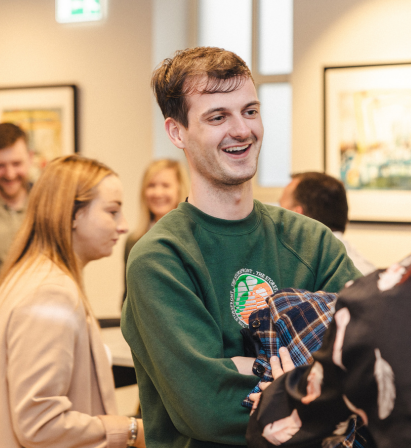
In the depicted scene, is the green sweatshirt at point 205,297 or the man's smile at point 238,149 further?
the man's smile at point 238,149

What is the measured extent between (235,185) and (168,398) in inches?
19.7

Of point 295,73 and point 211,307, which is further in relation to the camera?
point 295,73

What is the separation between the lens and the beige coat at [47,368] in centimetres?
158

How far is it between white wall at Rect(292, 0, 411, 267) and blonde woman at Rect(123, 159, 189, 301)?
0.86 metres

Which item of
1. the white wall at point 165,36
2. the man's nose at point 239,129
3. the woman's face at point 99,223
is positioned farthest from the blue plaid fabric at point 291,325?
the white wall at point 165,36

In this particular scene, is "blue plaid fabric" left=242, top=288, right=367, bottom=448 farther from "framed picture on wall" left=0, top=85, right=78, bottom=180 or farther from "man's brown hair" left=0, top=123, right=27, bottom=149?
"framed picture on wall" left=0, top=85, right=78, bottom=180

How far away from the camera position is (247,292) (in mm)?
1246

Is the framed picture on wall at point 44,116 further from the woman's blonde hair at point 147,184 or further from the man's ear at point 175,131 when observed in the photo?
the man's ear at point 175,131

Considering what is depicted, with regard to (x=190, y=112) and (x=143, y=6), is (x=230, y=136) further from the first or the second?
(x=143, y=6)

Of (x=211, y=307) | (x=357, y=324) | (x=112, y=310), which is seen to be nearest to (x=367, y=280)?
(x=357, y=324)

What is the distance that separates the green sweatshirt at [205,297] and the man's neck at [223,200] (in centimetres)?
2

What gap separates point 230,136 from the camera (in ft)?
4.17

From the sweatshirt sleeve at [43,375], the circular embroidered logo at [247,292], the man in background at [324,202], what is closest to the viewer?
the circular embroidered logo at [247,292]

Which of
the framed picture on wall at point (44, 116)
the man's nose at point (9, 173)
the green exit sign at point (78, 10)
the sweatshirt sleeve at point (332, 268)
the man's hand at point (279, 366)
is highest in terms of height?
the green exit sign at point (78, 10)
